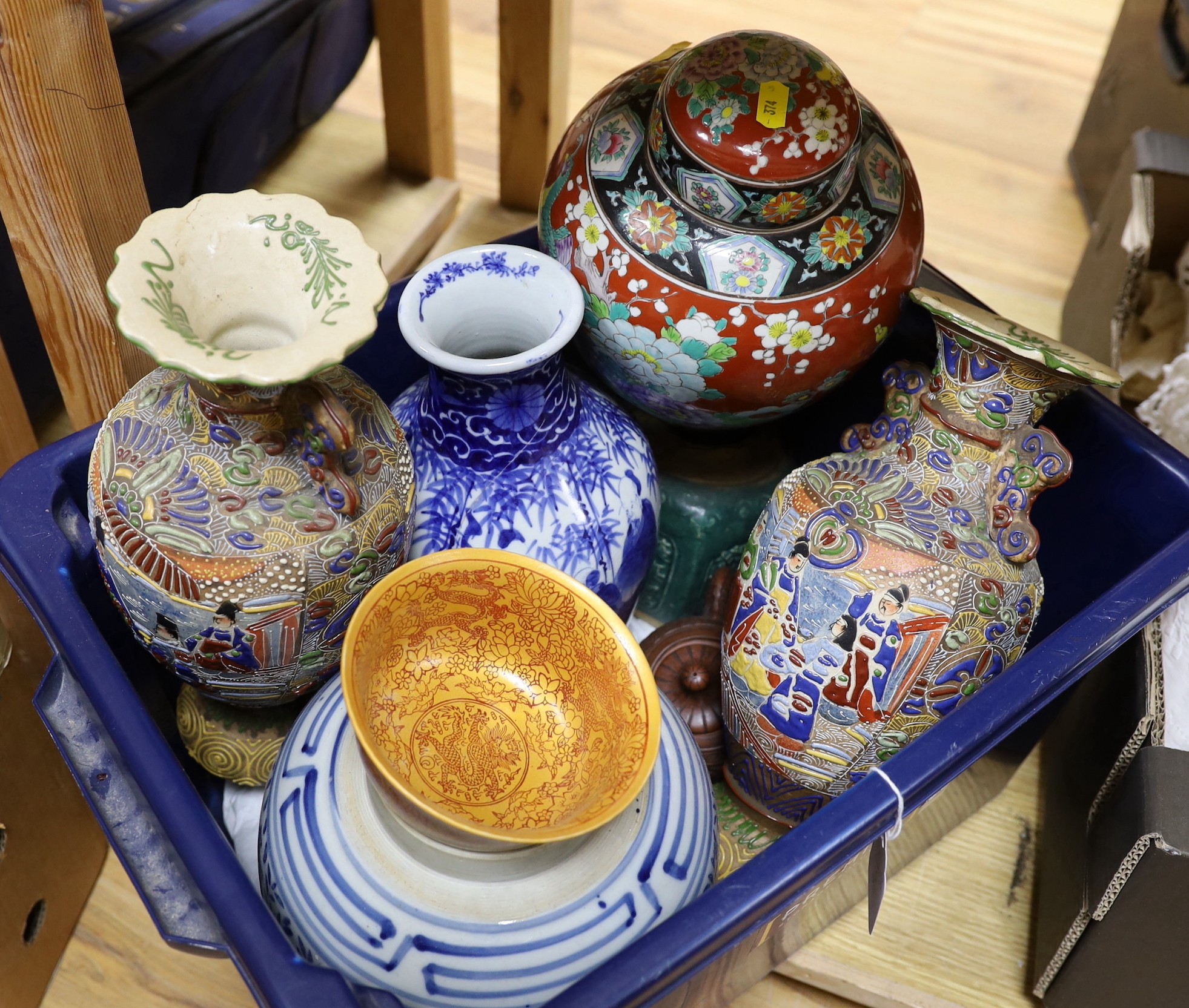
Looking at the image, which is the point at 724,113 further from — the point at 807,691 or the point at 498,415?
the point at 807,691

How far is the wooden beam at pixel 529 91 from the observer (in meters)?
1.09

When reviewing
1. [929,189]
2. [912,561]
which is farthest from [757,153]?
[929,189]

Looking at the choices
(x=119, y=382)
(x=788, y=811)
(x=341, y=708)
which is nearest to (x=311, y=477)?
(x=341, y=708)

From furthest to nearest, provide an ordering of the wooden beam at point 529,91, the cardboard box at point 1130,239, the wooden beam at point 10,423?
the wooden beam at point 529,91 → the cardboard box at point 1130,239 → the wooden beam at point 10,423

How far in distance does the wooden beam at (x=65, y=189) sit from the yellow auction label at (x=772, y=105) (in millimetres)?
355

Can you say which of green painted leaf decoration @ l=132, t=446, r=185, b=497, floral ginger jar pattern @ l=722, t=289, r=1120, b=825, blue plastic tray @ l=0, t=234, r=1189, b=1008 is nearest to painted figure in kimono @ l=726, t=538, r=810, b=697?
floral ginger jar pattern @ l=722, t=289, r=1120, b=825

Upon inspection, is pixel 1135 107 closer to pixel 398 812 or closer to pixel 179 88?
pixel 179 88

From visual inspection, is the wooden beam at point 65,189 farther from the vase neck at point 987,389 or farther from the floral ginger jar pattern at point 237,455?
the vase neck at point 987,389

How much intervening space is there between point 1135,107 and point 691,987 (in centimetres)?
118

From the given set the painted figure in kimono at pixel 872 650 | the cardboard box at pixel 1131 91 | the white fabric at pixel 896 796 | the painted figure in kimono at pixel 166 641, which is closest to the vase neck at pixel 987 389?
the painted figure in kimono at pixel 872 650

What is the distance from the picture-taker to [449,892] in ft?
1.58

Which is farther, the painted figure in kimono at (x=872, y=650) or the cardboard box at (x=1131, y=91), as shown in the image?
the cardboard box at (x=1131, y=91)

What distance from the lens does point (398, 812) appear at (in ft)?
1.58

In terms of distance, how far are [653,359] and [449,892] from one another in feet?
1.10
